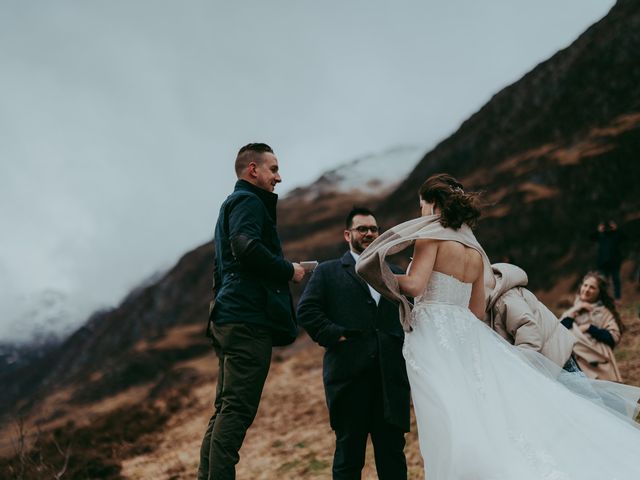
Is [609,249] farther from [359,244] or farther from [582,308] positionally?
[359,244]

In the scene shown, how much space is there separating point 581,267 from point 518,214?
6084mm

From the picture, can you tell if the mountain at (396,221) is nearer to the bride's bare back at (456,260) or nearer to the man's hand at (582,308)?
the man's hand at (582,308)

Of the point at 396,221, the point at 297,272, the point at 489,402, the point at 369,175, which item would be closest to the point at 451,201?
the point at 297,272

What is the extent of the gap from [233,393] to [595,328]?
370cm

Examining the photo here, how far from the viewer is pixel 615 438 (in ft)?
10.1

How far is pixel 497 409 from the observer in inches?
125

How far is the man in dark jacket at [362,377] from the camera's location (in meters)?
4.20

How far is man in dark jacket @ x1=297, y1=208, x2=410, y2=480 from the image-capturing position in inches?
165

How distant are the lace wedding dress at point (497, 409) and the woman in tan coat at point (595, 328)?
1779 mm

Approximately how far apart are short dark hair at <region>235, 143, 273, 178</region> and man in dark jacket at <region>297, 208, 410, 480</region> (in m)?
1.21

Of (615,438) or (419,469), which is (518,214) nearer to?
(419,469)

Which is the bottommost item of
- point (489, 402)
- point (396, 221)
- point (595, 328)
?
point (595, 328)

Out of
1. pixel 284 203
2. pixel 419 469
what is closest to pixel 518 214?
pixel 419 469

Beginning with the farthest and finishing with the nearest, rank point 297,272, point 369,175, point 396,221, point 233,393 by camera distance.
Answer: point 369,175, point 396,221, point 297,272, point 233,393
